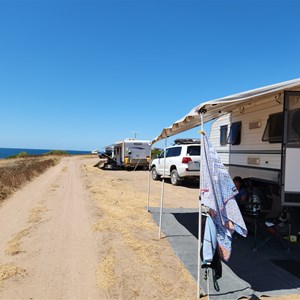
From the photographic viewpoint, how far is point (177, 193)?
13.6m

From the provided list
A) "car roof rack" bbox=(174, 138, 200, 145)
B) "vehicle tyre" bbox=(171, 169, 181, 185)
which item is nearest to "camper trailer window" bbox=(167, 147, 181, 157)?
"car roof rack" bbox=(174, 138, 200, 145)

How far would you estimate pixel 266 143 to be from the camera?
6895mm

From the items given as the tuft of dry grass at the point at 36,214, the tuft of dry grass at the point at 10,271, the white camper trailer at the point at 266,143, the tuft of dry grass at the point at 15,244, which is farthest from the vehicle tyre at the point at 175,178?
Result: the tuft of dry grass at the point at 10,271

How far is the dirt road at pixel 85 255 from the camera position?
4.45 metres

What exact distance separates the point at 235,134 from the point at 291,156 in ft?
10.7

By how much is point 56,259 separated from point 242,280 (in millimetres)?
2784

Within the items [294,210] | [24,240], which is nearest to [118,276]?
[24,240]

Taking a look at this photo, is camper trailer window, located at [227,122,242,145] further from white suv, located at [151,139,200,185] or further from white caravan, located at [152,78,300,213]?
white suv, located at [151,139,200,185]

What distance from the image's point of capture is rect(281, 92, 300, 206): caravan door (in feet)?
16.8

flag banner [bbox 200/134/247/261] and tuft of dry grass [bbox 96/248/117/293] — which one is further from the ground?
flag banner [bbox 200/134/247/261]

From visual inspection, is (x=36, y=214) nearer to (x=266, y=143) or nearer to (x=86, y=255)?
(x=86, y=255)

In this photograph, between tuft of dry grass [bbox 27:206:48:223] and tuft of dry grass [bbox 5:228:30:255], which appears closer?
tuft of dry grass [bbox 5:228:30:255]

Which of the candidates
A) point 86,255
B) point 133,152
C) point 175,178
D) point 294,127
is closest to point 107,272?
point 86,255

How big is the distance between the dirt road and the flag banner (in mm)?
798
